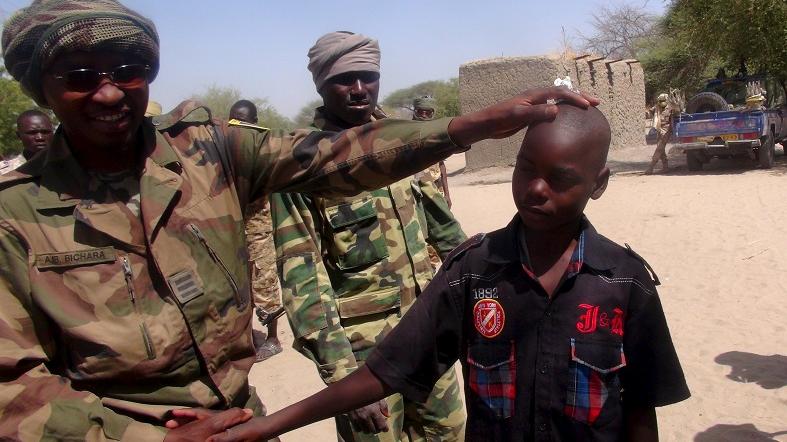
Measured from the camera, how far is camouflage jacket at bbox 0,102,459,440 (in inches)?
58.3

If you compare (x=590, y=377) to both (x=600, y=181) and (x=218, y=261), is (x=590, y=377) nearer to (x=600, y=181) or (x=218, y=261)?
(x=600, y=181)

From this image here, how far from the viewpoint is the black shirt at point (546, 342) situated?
5.20ft

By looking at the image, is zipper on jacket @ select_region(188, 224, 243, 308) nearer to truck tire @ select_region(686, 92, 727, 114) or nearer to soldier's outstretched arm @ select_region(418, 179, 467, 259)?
soldier's outstretched arm @ select_region(418, 179, 467, 259)

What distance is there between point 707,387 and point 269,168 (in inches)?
153

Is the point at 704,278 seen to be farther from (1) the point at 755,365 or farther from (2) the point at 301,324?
(2) the point at 301,324

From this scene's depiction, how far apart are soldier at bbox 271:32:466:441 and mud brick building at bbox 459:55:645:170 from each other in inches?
580

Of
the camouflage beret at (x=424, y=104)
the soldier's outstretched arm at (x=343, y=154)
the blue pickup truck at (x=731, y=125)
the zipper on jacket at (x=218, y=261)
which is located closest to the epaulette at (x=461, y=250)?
the soldier's outstretched arm at (x=343, y=154)

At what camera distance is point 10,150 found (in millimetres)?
18359

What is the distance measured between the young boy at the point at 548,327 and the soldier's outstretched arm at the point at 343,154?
248 mm

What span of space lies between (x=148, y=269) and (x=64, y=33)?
563 mm

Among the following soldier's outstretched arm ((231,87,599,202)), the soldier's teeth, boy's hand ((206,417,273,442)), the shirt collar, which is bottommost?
boy's hand ((206,417,273,442))

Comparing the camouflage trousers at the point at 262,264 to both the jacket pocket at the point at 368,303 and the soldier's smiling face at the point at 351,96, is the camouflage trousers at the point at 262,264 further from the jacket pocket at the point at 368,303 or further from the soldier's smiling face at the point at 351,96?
the jacket pocket at the point at 368,303

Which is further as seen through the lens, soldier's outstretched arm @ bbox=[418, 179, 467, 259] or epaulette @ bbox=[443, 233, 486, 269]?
soldier's outstretched arm @ bbox=[418, 179, 467, 259]

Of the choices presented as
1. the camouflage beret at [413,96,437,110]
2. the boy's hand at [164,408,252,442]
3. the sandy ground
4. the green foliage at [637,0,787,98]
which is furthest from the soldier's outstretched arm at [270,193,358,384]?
the green foliage at [637,0,787,98]
